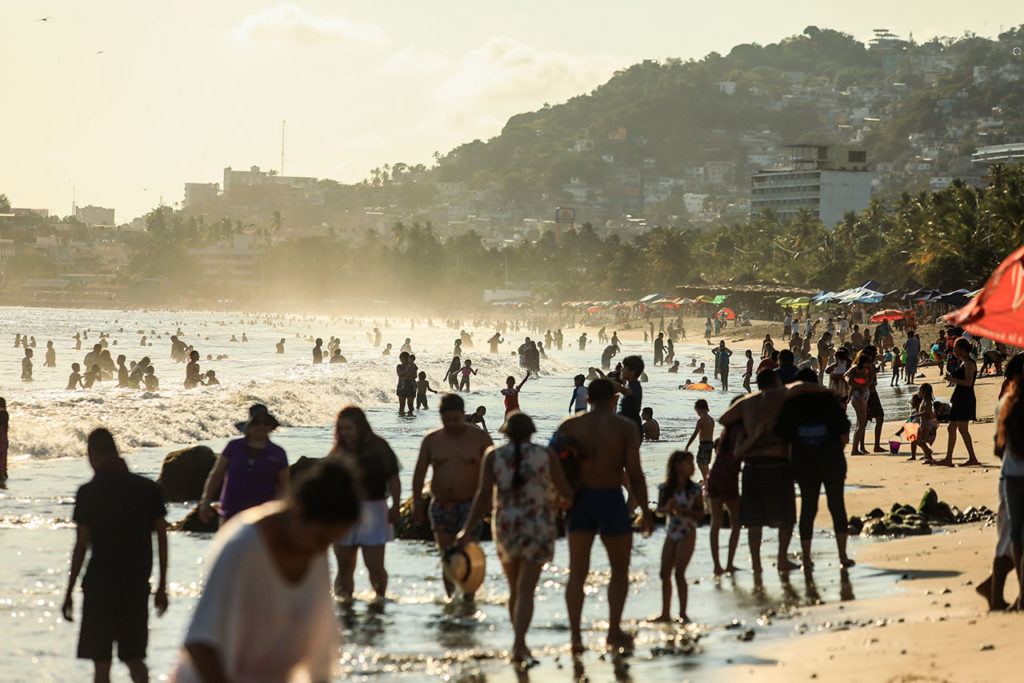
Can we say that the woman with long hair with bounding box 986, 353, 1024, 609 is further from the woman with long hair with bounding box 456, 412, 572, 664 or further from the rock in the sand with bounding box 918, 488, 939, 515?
the rock in the sand with bounding box 918, 488, 939, 515

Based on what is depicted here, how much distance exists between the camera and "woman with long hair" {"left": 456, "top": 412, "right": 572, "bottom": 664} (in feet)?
20.6

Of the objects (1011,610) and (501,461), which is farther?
(1011,610)

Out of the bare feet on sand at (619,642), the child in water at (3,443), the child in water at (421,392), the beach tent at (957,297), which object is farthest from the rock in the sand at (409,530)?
the beach tent at (957,297)

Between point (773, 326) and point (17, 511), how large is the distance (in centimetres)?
6553

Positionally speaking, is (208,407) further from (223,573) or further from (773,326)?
(773,326)

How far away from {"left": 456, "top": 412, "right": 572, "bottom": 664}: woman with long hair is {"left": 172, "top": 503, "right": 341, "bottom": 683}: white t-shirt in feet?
10.8

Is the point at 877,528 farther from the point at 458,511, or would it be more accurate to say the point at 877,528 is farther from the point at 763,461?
the point at 458,511

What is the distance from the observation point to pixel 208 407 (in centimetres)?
2575

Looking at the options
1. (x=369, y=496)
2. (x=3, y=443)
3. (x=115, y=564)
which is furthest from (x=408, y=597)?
(x=3, y=443)

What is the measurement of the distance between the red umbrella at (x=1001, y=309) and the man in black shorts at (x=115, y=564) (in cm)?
430

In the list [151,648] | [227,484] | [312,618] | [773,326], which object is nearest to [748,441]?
[227,484]

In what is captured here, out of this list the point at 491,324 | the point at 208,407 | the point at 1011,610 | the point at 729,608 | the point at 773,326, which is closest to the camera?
the point at 1011,610

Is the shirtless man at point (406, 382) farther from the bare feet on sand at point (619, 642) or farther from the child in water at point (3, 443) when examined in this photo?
the bare feet on sand at point (619, 642)

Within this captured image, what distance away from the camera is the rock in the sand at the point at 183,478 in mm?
13344
